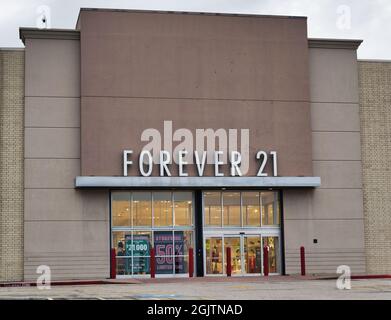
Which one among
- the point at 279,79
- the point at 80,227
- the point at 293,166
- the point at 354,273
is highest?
the point at 279,79

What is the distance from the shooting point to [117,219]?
33.2 m

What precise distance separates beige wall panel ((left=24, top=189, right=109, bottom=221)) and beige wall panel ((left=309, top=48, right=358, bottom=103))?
10.8 meters

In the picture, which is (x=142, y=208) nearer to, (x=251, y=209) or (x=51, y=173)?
(x=51, y=173)

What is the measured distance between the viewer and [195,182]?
3297 cm

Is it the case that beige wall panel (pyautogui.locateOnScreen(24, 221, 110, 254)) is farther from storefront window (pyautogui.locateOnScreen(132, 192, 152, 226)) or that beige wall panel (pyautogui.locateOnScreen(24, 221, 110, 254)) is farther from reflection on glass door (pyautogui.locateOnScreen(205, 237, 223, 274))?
reflection on glass door (pyautogui.locateOnScreen(205, 237, 223, 274))

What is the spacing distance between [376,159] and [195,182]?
878 cm

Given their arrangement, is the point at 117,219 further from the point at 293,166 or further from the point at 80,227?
the point at 293,166

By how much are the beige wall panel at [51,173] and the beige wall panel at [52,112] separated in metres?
1.59

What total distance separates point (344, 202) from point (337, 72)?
6082 millimetres

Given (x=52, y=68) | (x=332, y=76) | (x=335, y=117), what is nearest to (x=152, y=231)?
(x=52, y=68)

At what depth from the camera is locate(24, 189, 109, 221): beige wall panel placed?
105 ft
